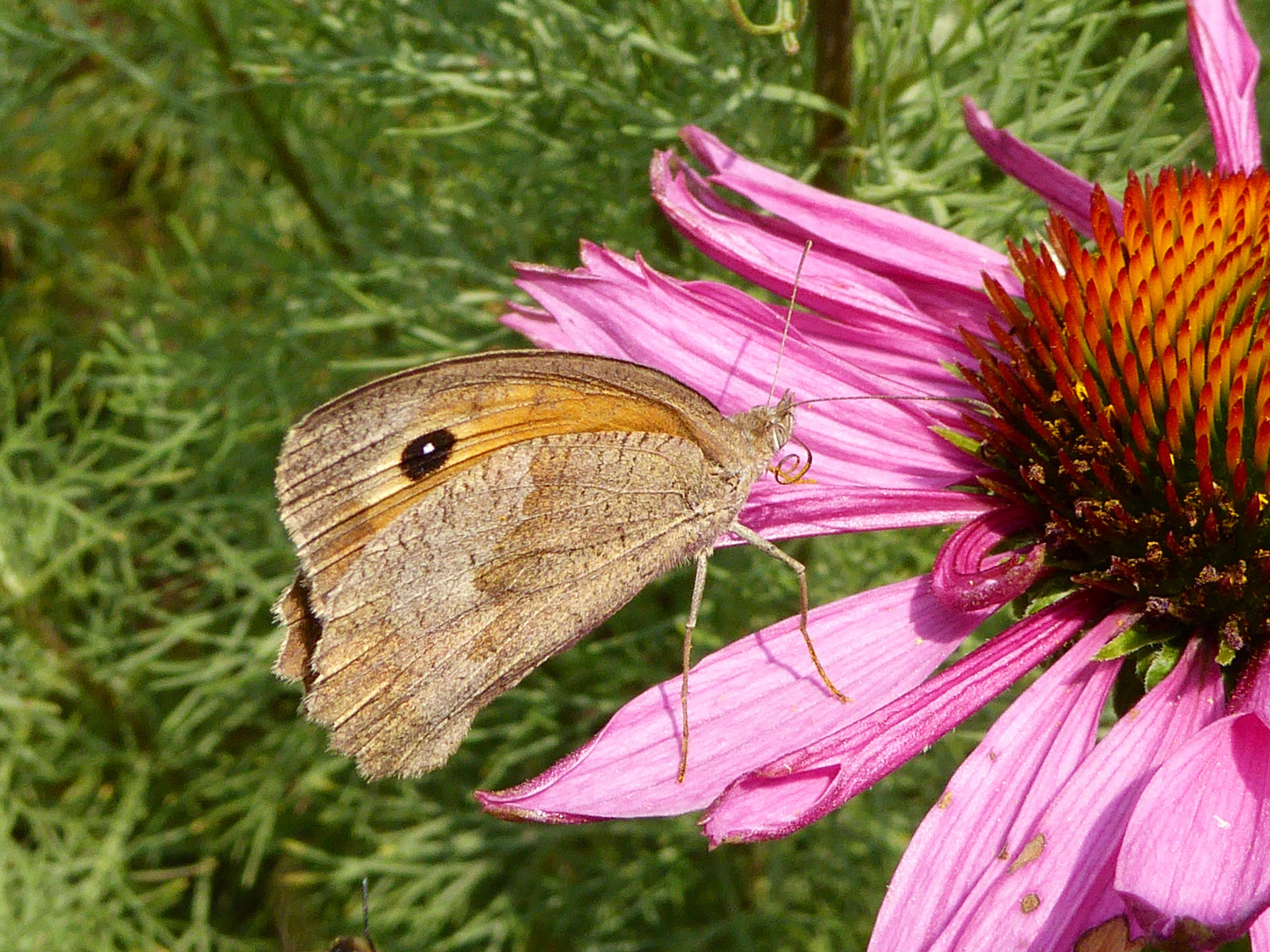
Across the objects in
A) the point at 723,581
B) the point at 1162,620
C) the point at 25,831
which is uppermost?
the point at 1162,620

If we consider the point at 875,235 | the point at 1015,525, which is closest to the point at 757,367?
the point at 875,235

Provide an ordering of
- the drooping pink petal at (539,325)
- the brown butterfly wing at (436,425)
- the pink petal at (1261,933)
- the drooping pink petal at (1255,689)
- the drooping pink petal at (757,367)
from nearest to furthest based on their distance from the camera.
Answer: the pink petal at (1261,933), the drooping pink petal at (1255,689), the brown butterfly wing at (436,425), the drooping pink petal at (757,367), the drooping pink petal at (539,325)

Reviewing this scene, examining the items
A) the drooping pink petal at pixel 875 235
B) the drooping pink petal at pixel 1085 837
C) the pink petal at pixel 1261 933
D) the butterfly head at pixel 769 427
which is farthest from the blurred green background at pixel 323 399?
the pink petal at pixel 1261 933

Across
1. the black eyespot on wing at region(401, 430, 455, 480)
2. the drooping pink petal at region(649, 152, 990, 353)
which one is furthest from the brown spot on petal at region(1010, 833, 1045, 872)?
the black eyespot on wing at region(401, 430, 455, 480)

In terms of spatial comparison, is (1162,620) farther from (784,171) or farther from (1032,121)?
(784,171)

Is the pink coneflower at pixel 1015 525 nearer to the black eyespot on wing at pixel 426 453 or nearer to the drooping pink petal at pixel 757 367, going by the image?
the drooping pink petal at pixel 757 367

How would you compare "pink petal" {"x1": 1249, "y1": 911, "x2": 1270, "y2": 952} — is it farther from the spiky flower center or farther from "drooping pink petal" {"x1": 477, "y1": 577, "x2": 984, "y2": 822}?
"drooping pink petal" {"x1": 477, "y1": 577, "x2": 984, "y2": 822}

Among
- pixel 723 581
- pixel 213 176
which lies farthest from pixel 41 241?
pixel 723 581
